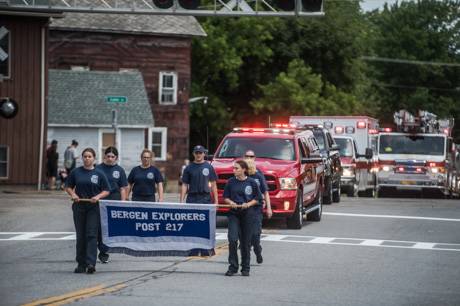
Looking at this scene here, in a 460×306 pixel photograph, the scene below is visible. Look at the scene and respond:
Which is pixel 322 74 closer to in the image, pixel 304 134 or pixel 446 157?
pixel 446 157

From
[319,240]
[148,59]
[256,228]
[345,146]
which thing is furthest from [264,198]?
[148,59]

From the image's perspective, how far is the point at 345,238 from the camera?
25.7m

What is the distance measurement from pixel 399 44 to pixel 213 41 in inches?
1409

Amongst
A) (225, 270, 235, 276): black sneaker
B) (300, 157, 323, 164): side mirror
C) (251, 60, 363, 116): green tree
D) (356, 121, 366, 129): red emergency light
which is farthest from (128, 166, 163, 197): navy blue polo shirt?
(251, 60, 363, 116): green tree

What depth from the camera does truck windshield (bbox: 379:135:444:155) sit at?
1731 inches

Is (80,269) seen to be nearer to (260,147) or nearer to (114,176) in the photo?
(114,176)

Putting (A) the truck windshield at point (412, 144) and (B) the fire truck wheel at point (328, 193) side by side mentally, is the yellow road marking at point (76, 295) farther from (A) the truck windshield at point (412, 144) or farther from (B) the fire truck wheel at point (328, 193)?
(A) the truck windshield at point (412, 144)

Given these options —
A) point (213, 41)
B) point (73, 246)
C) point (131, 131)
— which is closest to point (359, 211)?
point (73, 246)

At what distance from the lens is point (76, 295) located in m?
15.4

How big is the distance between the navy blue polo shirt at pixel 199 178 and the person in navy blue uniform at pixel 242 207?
300 cm

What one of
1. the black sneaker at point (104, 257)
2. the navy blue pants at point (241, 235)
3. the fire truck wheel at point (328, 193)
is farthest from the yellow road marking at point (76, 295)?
the fire truck wheel at point (328, 193)

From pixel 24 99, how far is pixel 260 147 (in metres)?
19.5

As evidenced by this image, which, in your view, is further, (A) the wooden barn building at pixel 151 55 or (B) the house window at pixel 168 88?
(B) the house window at pixel 168 88

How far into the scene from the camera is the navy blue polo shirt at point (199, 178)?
71.3 feet
